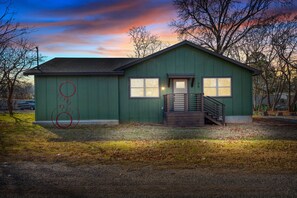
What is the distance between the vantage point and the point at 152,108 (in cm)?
1714

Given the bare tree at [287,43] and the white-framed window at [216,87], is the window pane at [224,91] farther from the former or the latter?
the bare tree at [287,43]

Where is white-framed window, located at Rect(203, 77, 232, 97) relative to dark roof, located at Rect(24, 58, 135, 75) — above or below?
below

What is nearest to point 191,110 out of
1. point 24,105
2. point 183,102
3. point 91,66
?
point 183,102

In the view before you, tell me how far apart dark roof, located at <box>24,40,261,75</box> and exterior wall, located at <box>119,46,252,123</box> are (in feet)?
1.22

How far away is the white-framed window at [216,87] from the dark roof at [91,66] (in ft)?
4.37

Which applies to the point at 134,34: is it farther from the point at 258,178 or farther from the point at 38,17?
the point at 258,178

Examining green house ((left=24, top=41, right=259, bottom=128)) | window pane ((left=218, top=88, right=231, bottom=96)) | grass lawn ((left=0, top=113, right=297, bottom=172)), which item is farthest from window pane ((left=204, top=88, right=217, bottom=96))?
grass lawn ((left=0, top=113, right=297, bottom=172))

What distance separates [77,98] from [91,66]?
232cm

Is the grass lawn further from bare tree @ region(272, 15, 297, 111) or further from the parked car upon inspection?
the parked car

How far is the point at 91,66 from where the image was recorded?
58.8ft

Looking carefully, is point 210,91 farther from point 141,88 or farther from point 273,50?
point 273,50

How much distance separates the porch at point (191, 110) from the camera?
620 inches

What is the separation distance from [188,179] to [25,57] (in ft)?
73.7

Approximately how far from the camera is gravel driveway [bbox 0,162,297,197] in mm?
4559
